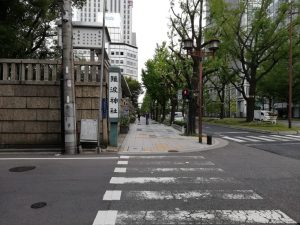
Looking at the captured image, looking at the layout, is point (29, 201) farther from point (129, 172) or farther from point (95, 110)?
point (95, 110)

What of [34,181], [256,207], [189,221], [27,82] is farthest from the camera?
[27,82]

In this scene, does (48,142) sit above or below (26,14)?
below

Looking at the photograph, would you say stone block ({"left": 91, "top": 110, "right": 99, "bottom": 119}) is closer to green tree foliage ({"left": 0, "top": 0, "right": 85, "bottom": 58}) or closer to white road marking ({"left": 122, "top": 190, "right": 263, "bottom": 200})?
green tree foliage ({"left": 0, "top": 0, "right": 85, "bottom": 58})

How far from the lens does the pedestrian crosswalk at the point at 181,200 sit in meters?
5.35

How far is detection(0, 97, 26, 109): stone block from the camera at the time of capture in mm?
14500

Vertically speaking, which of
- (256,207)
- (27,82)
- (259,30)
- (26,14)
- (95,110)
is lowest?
(256,207)

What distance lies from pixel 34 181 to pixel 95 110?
724 centimetres

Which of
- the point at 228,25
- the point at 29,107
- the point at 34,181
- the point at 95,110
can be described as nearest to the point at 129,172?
the point at 34,181

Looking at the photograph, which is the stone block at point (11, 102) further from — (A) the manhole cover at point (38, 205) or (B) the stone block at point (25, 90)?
(A) the manhole cover at point (38, 205)

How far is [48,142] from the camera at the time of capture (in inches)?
583

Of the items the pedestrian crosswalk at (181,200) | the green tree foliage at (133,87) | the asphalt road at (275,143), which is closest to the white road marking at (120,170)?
the pedestrian crosswalk at (181,200)

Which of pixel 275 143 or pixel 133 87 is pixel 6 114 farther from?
pixel 133 87

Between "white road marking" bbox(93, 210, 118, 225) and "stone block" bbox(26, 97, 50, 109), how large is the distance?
998 cm

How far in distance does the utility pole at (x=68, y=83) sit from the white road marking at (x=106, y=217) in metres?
8.00
